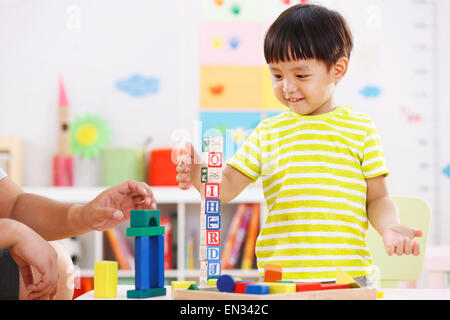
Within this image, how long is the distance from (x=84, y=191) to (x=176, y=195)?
44 cm

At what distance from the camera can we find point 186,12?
2.97 meters

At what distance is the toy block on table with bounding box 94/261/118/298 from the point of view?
2.37ft

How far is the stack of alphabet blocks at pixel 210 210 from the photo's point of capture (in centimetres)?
68

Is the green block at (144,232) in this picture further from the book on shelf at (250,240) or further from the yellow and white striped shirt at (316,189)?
the book on shelf at (250,240)

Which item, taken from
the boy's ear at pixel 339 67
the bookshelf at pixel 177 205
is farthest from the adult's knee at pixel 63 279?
the bookshelf at pixel 177 205

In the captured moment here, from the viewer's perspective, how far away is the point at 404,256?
150 centimetres

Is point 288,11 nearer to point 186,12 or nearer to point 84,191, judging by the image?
point 84,191

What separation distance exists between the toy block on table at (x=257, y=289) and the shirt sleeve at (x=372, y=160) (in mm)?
442

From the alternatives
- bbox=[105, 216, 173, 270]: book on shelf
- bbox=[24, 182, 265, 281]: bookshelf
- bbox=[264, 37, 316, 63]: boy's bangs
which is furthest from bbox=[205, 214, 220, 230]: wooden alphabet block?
bbox=[105, 216, 173, 270]: book on shelf

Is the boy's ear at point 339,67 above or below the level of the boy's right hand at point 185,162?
above

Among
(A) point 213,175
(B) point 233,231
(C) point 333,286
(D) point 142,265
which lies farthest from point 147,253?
(B) point 233,231

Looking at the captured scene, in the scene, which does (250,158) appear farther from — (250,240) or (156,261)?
(250,240)

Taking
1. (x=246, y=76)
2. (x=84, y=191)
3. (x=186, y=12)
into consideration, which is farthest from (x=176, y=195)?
(x=186, y=12)

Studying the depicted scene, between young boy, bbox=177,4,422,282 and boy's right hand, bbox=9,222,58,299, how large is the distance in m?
0.37
